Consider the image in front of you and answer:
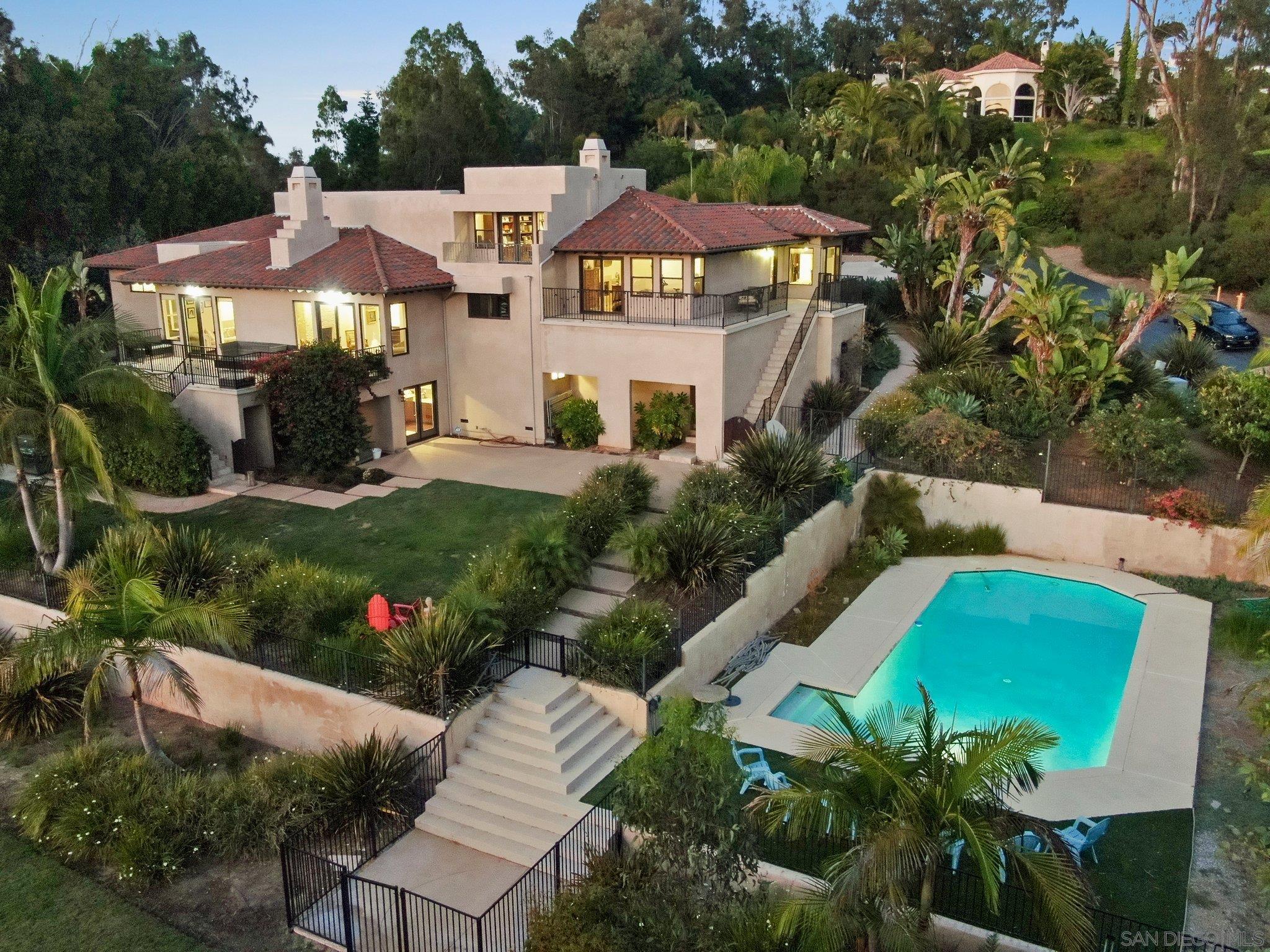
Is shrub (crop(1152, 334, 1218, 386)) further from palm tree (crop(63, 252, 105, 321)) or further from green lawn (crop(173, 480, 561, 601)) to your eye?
palm tree (crop(63, 252, 105, 321))

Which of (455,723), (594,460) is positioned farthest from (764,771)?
(594,460)

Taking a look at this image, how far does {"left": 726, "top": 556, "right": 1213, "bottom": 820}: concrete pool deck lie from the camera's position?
13.5 metres

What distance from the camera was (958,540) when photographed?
23.1m

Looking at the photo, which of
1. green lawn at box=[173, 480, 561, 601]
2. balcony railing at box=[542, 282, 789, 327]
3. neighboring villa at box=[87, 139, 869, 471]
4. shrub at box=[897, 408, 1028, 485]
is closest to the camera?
green lawn at box=[173, 480, 561, 601]

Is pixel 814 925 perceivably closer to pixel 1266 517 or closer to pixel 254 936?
pixel 254 936

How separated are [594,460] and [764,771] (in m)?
13.0

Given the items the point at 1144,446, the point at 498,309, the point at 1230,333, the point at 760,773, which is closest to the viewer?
the point at 760,773

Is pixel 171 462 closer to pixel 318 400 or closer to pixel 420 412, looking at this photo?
pixel 318 400

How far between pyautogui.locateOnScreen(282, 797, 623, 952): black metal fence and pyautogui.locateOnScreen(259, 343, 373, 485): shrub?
13103 mm

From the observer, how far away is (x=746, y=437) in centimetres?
2394

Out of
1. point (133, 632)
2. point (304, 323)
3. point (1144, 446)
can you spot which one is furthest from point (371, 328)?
point (1144, 446)

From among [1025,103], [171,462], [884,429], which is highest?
[1025,103]

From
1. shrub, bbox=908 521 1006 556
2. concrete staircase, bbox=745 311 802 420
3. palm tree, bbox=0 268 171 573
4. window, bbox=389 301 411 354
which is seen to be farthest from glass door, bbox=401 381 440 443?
shrub, bbox=908 521 1006 556

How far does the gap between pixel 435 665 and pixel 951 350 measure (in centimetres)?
2084
